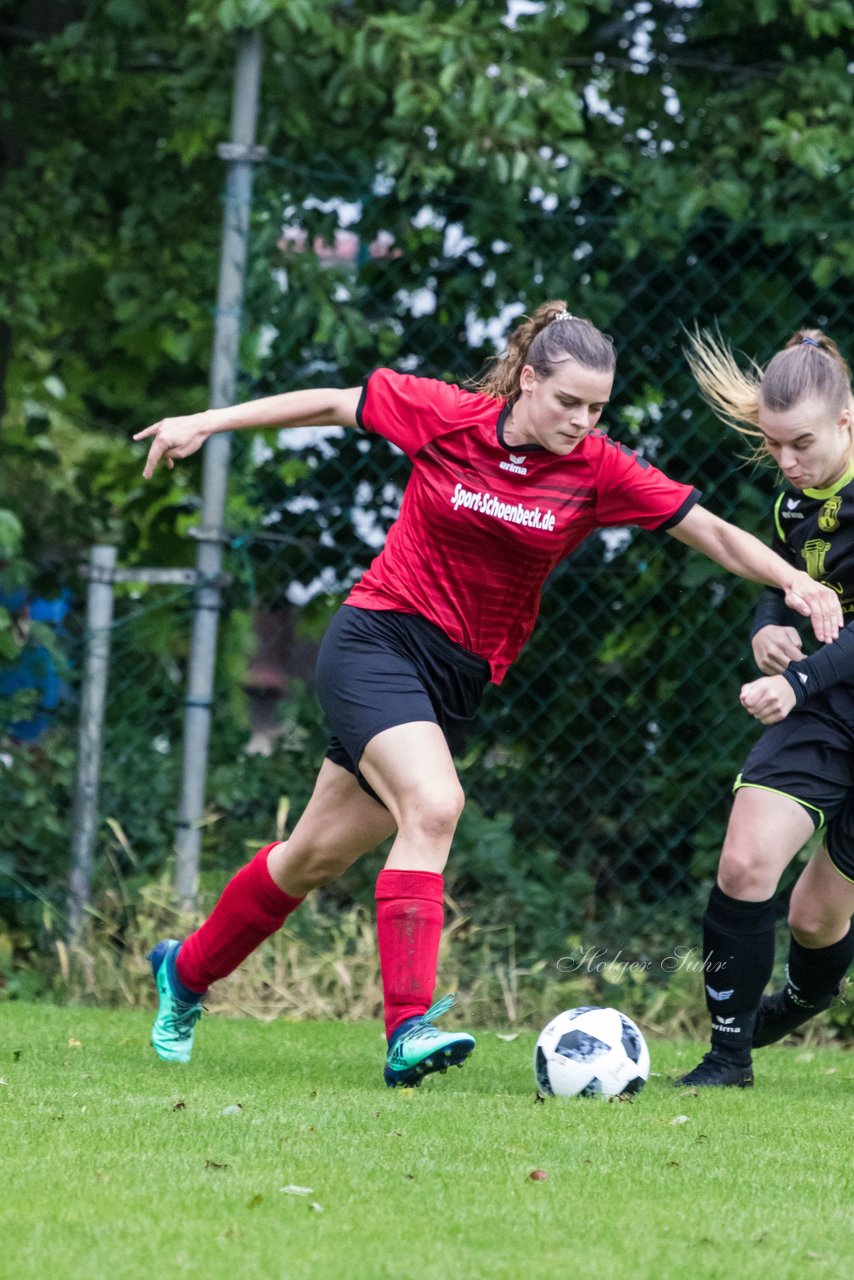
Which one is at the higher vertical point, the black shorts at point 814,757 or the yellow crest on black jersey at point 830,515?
the yellow crest on black jersey at point 830,515

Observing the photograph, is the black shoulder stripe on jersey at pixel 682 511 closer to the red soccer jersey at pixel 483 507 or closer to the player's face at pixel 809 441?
the red soccer jersey at pixel 483 507

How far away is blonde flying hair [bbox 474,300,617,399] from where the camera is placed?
3.89 m

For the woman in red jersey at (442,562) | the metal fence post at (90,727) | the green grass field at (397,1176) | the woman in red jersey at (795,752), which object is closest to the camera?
the green grass field at (397,1176)

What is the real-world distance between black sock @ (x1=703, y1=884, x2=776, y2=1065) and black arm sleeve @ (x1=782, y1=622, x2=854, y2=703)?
539 mm

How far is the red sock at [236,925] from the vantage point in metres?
4.15

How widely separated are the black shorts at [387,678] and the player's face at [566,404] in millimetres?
521

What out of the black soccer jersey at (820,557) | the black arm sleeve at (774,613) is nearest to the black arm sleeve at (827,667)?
the black soccer jersey at (820,557)

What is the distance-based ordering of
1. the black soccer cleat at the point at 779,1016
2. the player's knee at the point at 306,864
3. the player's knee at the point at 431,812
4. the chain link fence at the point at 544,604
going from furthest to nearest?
1. the chain link fence at the point at 544,604
2. the black soccer cleat at the point at 779,1016
3. the player's knee at the point at 306,864
4. the player's knee at the point at 431,812

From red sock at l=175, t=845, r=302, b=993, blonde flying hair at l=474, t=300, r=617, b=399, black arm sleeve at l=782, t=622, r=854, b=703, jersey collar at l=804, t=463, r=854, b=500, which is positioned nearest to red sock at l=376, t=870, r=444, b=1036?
red sock at l=175, t=845, r=302, b=993

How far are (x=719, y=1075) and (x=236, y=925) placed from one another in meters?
1.21

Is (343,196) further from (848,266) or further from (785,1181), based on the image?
(785,1181)

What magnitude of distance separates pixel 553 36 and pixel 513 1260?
15.0 ft

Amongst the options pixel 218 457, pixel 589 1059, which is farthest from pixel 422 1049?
pixel 218 457

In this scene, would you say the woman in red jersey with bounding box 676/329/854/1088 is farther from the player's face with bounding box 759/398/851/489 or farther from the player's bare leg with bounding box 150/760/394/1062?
the player's bare leg with bounding box 150/760/394/1062
